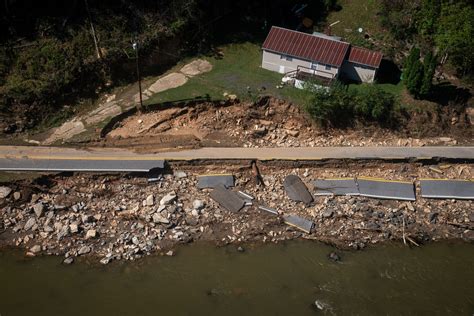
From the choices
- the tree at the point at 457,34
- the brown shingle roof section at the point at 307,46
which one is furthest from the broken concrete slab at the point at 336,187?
the tree at the point at 457,34

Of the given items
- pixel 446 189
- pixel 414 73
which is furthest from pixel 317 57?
pixel 446 189

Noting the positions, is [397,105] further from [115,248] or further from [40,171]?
[40,171]

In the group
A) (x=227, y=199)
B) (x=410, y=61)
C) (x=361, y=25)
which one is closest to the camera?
(x=227, y=199)

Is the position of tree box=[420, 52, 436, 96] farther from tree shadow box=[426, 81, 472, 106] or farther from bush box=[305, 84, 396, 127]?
bush box=[305, 84, 396, 127]

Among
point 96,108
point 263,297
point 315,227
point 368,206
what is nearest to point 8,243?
point 96,108

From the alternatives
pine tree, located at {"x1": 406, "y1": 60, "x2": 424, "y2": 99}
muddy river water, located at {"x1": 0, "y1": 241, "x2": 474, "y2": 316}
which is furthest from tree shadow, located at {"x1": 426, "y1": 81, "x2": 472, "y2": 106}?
muddy river water, located at {"x1": 0, "y1": 241, "x2": 474, "y2": 316}

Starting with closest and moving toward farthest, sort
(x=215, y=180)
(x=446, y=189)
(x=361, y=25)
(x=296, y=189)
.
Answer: (x=215, y=180)
(x=296, y=189)
(x=446, y=189)
(x=361, y=25)

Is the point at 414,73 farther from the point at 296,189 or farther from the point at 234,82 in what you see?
the point at 234,82
